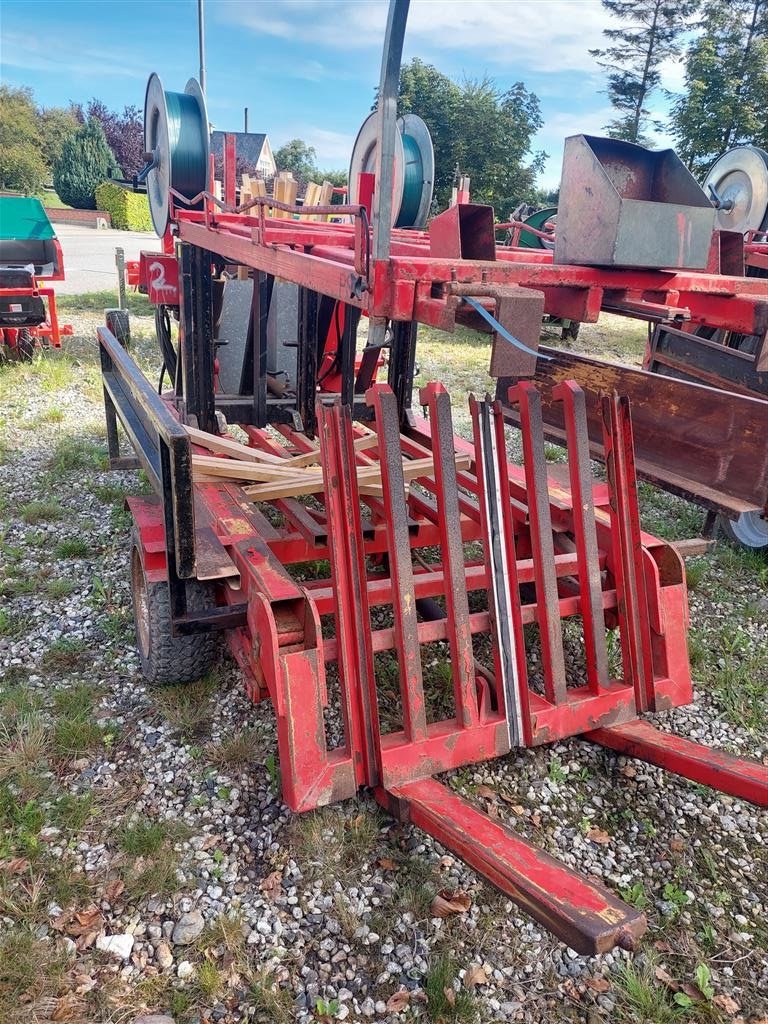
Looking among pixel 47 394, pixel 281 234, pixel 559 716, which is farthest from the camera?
pixel 47 394

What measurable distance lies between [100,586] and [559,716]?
2.78m

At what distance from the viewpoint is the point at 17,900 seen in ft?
8.11

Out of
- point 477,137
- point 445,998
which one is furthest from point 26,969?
point 477,137

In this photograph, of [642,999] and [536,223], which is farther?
[536,223]

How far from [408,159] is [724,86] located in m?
28.9

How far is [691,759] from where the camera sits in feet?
8.54

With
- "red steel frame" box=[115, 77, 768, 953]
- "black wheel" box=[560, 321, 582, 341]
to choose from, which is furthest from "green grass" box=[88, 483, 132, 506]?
"black wheel" box=[560, 321, 582, 341]

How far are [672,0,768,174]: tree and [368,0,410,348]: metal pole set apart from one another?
26712mm

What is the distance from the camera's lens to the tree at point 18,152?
34.9 metres

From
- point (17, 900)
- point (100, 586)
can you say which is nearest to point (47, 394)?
point (100, 586)

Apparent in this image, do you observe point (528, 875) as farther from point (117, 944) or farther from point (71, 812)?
point (71, 812)

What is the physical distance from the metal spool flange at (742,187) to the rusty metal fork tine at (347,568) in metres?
6.17

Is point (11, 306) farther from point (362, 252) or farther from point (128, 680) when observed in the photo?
point (362, 252)

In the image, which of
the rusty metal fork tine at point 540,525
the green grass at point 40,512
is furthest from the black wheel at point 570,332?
the rusty metal fork tine at point 540,525
